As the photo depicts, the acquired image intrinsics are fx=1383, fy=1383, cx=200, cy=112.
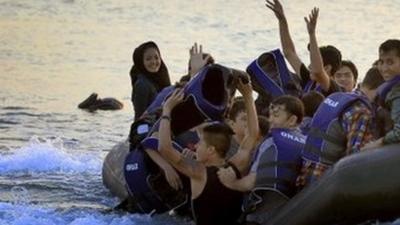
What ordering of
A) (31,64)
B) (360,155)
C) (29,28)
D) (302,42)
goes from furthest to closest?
(29,28) → (302,42) → (31,64) → (360,155)

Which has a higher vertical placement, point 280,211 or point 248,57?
point 280,211

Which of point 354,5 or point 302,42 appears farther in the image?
point 354,5

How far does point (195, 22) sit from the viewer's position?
28047 millimetres

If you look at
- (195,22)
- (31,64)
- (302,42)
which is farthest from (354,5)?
(31,64)

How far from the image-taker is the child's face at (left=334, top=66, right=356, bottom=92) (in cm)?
1073

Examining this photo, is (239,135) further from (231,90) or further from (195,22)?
(195,22)

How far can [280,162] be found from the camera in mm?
8906

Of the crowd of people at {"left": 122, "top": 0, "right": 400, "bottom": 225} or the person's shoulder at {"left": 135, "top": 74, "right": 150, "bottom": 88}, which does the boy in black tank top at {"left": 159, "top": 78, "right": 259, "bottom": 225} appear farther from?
the person's shoulder at {"left": 135, "top": 74, "right": 150, "bottom": 88}

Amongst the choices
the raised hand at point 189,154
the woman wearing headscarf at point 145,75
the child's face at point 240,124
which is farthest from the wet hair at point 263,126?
the woman wearing headscarf at point 145,75

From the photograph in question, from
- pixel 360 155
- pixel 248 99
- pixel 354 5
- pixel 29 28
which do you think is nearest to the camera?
pixel 360 155

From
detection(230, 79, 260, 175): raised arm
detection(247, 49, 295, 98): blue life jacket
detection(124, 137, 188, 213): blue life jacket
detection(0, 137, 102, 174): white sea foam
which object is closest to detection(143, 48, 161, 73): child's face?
detection(247, 49, 295, 98): blue life jacket

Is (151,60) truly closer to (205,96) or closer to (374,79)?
(205,96)

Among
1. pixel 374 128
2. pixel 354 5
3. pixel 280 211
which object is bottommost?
pixel 354 5

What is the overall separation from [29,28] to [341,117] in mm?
18270
